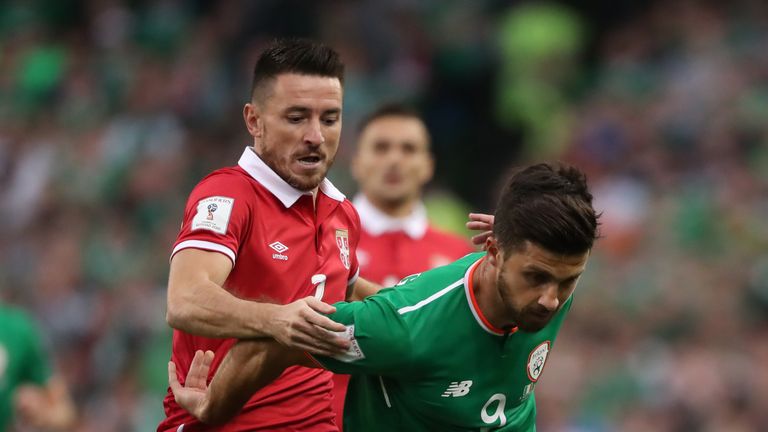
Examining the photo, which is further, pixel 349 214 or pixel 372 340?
pixel 349 214

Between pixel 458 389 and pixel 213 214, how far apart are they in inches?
39.4

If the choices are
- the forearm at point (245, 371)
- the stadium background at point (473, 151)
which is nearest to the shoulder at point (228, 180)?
the forearm at point (245, 371)

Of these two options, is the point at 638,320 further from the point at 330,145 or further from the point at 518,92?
the point at 330,145

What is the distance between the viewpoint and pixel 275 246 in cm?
450

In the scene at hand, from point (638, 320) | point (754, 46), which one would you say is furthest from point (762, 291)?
point (754, 46)

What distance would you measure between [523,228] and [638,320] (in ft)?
19.0

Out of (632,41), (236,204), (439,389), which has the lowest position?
(439,389)

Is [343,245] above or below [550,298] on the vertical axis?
above

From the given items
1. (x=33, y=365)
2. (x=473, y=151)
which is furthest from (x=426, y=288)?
(x=473, y=151)

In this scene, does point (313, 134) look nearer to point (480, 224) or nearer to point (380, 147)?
point (480, 224)

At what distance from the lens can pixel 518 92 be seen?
40.2 feet

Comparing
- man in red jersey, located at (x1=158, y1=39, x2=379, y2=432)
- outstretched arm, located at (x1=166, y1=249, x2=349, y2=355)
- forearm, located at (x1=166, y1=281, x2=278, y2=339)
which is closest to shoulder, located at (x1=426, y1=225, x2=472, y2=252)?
man in red jersey, located at (x1=158, y1=39, x2=379, y2=432)

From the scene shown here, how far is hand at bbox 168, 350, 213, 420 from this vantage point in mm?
4273

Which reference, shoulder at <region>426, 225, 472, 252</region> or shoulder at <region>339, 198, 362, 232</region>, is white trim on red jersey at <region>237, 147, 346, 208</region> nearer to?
shoulder at <region>339, 198, 362, 232</region>
